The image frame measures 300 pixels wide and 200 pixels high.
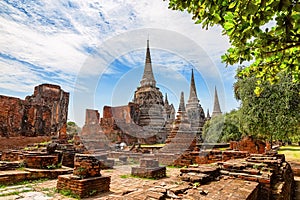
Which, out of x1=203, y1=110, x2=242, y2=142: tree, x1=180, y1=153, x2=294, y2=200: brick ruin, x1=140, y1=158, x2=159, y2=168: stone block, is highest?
x1=203, y1=110, x2=242, y2=142: tree

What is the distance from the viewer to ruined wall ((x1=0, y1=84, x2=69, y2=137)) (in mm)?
22719

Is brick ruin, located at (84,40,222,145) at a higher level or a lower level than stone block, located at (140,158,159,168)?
higher

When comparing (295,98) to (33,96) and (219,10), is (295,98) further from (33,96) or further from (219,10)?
(33,96)

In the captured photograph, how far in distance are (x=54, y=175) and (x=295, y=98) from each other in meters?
11.8

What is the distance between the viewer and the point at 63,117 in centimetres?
3150

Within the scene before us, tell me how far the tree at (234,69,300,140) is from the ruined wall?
1576 centimetres

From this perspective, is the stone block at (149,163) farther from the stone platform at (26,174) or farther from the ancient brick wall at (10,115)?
the ancient brick wall at (10,115)

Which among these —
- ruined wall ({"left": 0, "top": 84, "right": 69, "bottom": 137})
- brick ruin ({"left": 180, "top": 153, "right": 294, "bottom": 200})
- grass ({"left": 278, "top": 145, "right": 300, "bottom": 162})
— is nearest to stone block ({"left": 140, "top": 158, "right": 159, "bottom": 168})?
brick ruin ({"left": 180, "top": 153, "right": 294, "bottom": 200})

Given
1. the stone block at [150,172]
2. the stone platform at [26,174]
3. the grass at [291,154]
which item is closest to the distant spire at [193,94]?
the grass at [291,154]

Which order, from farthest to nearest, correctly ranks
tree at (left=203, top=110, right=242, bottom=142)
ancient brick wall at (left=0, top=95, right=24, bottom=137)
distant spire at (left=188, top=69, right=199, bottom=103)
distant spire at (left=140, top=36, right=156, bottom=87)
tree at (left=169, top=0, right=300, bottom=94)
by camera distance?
distant spire at (left=188, top=69, right=199, bottom=103) → distant spire at (left=140, top=36, right=156, bottom=87) → tree at (left=203, top=110, right=242, bottom=142) → ancient brick wall at (left=0, top=95, right=24, bottom=137) → tree at (left=169, top=0, right=300, bottom=94)

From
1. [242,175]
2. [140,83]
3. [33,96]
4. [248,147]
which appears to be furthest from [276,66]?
[140,83]

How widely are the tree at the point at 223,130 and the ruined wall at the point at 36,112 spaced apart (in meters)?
16.7

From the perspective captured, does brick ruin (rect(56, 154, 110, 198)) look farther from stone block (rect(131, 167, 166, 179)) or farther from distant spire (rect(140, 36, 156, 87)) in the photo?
distant spire (rect(140, 36, 156, 87))

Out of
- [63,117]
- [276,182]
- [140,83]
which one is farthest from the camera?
[140,83]
